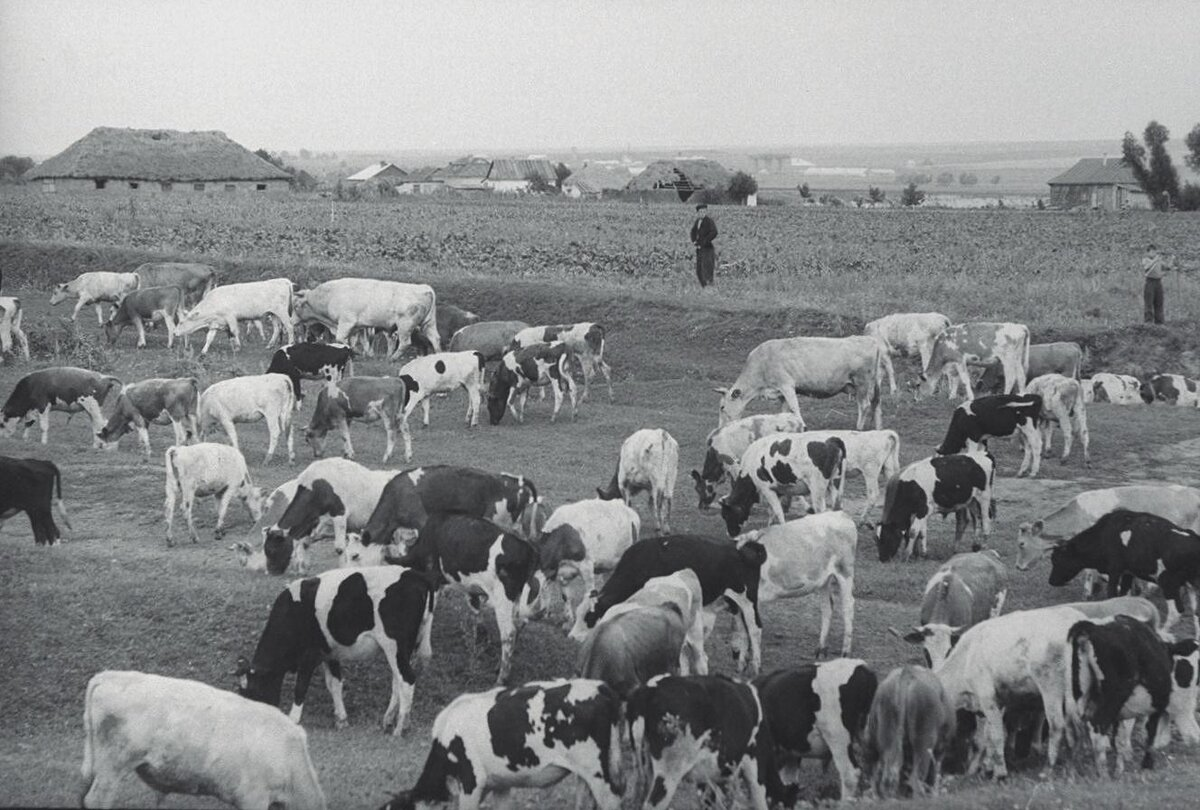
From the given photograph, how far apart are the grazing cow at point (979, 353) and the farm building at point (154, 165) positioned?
181 ft

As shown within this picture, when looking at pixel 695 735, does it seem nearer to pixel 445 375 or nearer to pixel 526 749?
pixel 526 749

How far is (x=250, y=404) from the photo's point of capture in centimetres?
2223

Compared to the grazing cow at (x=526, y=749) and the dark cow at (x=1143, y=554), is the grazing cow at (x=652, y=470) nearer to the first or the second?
the dark cow at (x=1143, y=554)

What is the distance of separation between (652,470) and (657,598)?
18.8 feet

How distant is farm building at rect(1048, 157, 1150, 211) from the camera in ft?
303

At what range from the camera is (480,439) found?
2470 cm

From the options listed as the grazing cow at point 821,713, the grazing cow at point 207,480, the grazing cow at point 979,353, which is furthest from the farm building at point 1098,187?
the grazing cow at point 821,713

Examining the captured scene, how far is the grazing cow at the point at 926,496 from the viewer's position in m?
18.5

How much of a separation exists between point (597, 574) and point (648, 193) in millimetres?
75727

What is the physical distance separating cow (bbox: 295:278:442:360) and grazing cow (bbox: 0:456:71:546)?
14.0 metres

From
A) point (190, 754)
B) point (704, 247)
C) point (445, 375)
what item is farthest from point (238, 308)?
point (190, 754)

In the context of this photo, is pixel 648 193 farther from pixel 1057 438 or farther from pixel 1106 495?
pixel 1106 495

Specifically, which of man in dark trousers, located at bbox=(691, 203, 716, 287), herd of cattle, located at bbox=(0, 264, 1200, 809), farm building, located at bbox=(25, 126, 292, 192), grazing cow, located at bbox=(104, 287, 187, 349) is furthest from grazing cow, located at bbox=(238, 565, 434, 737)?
farm building, located at bbox=(25, 126, 292, 192)

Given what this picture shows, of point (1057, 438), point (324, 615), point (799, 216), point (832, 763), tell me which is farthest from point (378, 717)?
point (799, 216)
